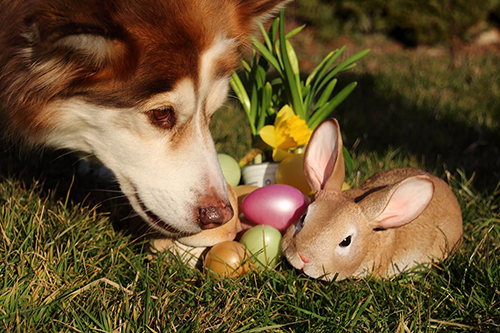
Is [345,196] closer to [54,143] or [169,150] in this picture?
[169,150]

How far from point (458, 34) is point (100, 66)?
5.76m

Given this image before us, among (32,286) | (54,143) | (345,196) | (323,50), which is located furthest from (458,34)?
(32,286)

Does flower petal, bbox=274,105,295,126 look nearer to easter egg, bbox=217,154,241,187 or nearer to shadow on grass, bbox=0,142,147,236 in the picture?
easter egg, bbox=217,154,241,187

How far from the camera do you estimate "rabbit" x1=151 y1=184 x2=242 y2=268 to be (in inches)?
81.3

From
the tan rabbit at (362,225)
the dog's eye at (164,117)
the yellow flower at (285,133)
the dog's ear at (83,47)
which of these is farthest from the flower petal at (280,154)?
the dog's ear at (83,47)

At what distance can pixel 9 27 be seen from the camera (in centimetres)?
183

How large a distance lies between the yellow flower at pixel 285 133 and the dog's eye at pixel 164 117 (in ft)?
2.21

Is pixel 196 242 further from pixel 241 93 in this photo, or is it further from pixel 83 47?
pixel 241 93

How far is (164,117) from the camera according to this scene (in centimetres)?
198

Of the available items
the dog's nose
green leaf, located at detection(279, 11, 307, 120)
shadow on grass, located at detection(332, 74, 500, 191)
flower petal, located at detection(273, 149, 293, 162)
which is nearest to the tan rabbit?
the dog's nose

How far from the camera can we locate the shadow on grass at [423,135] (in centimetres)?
334

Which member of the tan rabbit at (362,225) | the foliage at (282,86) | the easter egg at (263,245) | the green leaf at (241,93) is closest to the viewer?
the tan rabbit at (362,225)

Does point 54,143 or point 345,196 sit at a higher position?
point 54,143

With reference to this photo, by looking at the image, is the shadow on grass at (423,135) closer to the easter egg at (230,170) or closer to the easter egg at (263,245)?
the easter egg at (230,170)
